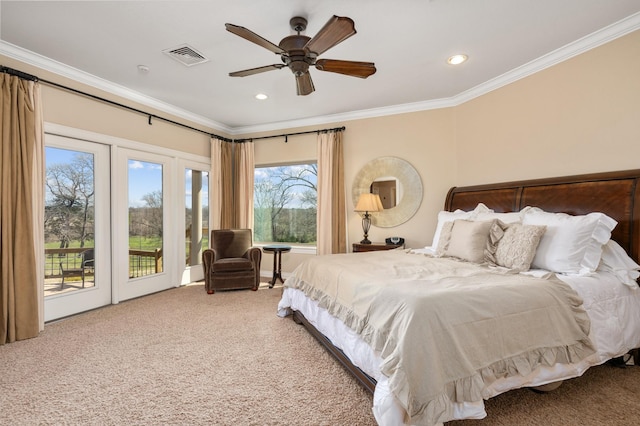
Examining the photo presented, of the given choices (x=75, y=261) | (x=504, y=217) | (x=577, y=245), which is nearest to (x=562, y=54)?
(x=504, y=217)

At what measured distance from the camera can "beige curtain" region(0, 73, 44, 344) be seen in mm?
2752

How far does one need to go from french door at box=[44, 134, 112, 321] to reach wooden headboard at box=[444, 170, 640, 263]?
186 inches

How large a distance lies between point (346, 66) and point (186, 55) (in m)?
1.74

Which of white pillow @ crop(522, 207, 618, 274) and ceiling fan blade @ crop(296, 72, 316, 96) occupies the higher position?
ceiling fan blade @ crop(296, 72, 316, 96)

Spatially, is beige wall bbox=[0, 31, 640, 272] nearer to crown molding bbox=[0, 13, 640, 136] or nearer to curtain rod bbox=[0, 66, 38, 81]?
crown molding bbox=[0, 13, 640, 136]

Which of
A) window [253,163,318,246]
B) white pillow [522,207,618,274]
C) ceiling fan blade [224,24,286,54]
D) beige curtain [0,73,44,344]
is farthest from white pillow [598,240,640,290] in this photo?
beige curtain [0,73,44,344]

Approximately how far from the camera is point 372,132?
4730 mm

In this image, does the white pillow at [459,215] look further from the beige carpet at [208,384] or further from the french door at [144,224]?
the french door at [144,224]

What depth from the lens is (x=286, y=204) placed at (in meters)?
5.63

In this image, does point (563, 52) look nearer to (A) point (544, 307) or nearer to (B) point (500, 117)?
(B) point (500, 117)

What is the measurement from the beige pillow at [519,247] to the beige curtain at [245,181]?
410cm

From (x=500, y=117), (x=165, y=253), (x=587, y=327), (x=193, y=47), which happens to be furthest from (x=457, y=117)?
(x=165, y=253)

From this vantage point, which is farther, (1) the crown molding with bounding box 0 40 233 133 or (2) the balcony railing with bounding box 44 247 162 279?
(2) the balcony railing with bounding box 44 247 162 279

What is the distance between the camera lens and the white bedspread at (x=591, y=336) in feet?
5.35
